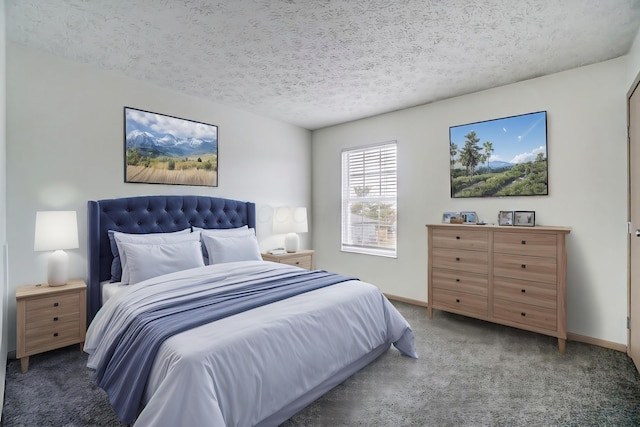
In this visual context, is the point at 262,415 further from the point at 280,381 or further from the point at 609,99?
the point at 609,99

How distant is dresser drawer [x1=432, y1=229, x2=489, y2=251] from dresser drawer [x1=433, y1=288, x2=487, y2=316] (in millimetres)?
493

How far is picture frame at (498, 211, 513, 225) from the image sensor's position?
323 centimetres

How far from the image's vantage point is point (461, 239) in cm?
330

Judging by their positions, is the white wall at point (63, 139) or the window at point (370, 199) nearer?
the white wall at point (63, 139)

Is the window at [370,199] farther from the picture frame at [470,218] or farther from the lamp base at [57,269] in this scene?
the lamp base at [57,269]

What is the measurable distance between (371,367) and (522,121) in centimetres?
284

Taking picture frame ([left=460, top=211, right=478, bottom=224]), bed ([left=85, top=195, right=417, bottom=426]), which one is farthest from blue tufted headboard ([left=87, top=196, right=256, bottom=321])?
picture frame ([left=460, top=211, right=478, bottom=224])

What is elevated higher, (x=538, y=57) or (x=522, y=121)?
(x=538, y=57)

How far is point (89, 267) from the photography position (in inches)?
114

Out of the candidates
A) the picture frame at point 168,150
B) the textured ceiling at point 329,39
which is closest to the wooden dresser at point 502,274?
the textured ceiling at point 329,39

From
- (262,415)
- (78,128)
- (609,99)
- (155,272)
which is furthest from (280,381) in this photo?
(609,99)

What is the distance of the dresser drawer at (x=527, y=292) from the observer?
108 inches

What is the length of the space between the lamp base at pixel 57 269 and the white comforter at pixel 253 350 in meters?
0.63

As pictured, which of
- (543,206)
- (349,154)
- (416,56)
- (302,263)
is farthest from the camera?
(349,154)
